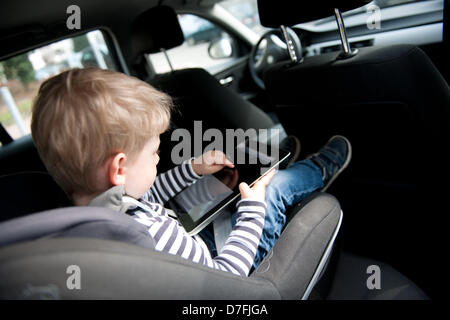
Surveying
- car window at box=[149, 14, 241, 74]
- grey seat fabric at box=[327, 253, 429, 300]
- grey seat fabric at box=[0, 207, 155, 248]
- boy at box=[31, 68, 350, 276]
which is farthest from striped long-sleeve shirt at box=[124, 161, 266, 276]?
car window at box=[149, 14, 241, 74]

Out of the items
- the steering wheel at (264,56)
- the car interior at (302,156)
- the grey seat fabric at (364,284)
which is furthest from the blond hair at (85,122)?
the steering wheel at (264,56)

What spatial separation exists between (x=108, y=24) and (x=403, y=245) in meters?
2.31

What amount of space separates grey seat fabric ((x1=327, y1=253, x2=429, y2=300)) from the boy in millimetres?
328

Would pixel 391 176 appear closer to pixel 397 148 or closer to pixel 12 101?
pixel 397 148

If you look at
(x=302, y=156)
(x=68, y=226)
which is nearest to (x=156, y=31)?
(x=302, y=156)

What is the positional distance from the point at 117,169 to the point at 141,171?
0.11 meters

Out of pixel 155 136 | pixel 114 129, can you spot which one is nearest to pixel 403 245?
pixel 155 136

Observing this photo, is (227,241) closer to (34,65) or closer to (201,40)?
(34,65)

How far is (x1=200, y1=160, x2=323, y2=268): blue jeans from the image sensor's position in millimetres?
1133

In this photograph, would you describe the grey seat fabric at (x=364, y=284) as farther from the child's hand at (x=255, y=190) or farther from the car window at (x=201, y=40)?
the car window at (x=201, y=40)

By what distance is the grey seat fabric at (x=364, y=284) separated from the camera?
111 cm

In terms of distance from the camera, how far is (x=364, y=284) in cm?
119

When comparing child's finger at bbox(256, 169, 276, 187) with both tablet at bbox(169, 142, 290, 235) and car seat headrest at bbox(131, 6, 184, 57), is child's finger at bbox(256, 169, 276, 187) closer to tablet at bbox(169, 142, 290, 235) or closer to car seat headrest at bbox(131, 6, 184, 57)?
tablet at bbox(169, 142, 290, 235)

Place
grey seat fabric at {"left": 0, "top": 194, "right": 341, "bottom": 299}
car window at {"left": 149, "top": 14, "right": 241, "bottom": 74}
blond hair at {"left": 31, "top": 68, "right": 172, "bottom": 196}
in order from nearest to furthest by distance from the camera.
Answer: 1. grey seat fabric at {"left": 0, "top": 194, "right": 341, "bottom": 299}
2. blond hair at {"left": 31, "top": 68, "right": 172, "bottom": 196}
3. car window at {"left": 149, "top": 14, "right": 241, "bottom": 74}
